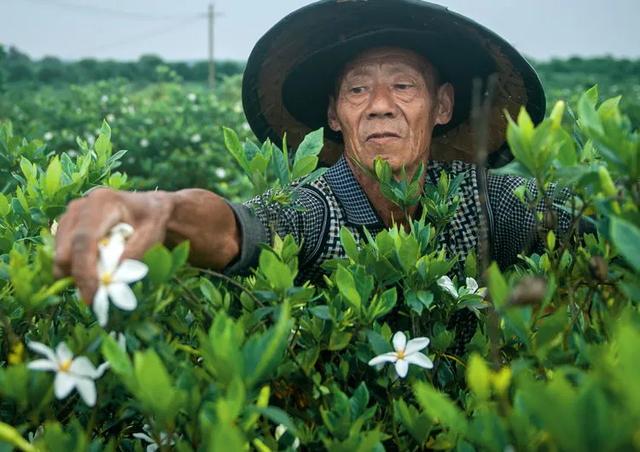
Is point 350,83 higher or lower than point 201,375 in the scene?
higher

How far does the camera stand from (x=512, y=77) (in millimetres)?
2012

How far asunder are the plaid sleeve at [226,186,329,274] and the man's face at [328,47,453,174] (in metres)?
0.18

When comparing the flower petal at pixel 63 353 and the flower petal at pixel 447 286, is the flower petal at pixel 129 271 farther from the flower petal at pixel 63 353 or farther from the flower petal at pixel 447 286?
the flower petal at pixel 447 286

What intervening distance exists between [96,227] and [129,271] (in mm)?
97

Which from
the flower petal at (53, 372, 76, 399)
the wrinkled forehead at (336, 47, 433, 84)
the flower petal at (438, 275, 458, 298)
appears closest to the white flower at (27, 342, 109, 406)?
the flower petal at (53, 372, 76, 399)

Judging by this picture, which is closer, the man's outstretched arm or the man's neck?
the man's outstretched arm

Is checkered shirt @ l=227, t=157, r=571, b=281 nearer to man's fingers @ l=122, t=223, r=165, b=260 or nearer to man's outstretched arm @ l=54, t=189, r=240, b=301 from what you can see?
man's outstretched arm @ l=54, t=189, r=240, b=301

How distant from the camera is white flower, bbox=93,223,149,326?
0.89 metres

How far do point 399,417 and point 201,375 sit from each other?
33 centimetres

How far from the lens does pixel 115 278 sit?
91cm

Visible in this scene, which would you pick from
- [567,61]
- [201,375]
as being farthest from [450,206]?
[567,61]

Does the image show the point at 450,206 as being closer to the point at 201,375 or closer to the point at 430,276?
the point at 430,276

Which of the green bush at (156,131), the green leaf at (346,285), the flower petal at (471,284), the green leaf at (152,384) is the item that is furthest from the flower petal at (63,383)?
the green bush at (156,131)

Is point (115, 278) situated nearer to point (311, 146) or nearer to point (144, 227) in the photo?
point (144, 227)
